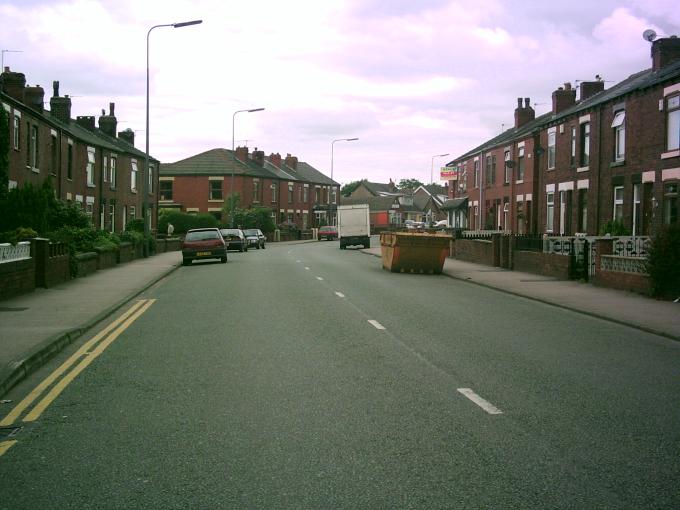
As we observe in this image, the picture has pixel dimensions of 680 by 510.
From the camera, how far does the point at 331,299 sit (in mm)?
18328

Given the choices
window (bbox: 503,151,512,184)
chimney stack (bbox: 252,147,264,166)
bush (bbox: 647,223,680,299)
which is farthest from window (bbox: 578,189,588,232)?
chimney stack (bbox: 252,147,264,166)

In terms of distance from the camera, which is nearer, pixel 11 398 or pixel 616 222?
pixel 11 398

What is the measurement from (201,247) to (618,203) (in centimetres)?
1787

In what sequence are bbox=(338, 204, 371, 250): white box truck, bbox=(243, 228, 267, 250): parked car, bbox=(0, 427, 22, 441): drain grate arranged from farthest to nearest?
bbox=(243, 228, 267, 250): parked car → bbox=(338, 204, 371, 250): white box truck → bbox=(0, 427, 22, 441): drain grate

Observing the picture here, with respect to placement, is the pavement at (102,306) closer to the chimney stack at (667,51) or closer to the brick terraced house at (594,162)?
the brick terraced house at (594,162)

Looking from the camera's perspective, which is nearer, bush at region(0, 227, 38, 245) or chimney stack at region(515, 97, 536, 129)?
bush at region(0, 227, 38, 245)

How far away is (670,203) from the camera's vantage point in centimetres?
2542

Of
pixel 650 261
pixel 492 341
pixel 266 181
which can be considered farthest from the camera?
pixel 266 181

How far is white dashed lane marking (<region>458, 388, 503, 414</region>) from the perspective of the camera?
283 inches

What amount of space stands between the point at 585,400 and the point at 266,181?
77.2 m

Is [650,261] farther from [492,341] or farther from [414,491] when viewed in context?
[414,491]

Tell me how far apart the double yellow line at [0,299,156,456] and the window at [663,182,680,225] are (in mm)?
17956

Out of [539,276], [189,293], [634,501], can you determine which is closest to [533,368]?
[634,501]

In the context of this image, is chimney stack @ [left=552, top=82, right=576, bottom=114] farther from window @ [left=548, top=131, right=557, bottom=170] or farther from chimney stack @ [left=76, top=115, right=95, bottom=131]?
chimney stack @ [left=76, top=115, right=95, bottom=131]
